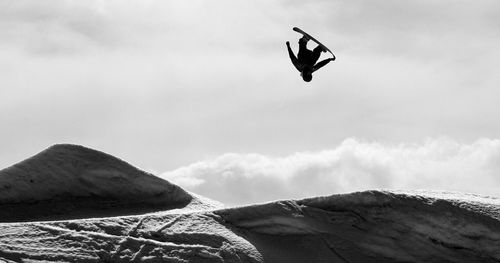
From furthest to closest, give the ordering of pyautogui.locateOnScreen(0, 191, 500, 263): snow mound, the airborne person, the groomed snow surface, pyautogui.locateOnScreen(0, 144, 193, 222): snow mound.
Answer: the airborne person < pyautogui.locateOnScreen(0, 144, 193, 222): snow mound < pyautogui.locateOnScreen(0, 191, 500, 263): snow mound < the groomed snow surface

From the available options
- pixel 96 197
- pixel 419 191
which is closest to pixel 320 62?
pixel 419 191

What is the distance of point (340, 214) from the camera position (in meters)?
19.2

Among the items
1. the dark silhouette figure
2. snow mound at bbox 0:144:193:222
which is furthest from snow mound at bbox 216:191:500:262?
the dark silhouette figure

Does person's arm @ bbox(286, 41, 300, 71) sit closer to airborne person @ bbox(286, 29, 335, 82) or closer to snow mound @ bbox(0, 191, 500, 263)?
airborne person @ bbox(286, 29, 335, 82)

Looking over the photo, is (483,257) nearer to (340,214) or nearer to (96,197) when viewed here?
(340,214)

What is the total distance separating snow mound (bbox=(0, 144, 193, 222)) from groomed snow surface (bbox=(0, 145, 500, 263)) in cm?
2

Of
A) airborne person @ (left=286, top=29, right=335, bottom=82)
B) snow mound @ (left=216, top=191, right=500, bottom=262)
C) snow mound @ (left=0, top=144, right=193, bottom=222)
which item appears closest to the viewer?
snow mound @ (left=216, top=191, right=500, bottom=262)

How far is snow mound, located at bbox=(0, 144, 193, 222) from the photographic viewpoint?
2016 cm

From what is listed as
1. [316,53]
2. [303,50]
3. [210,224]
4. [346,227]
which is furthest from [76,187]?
[316,53]

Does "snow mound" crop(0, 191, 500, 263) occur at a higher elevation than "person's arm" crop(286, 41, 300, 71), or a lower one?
lower

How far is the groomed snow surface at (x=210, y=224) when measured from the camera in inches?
718

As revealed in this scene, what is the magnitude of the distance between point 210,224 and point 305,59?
16.1 ft

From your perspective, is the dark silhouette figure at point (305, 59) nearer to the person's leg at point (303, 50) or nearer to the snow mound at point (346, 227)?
the person's leg at point (303, 50)

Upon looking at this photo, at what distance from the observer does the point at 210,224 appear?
18.8 m
